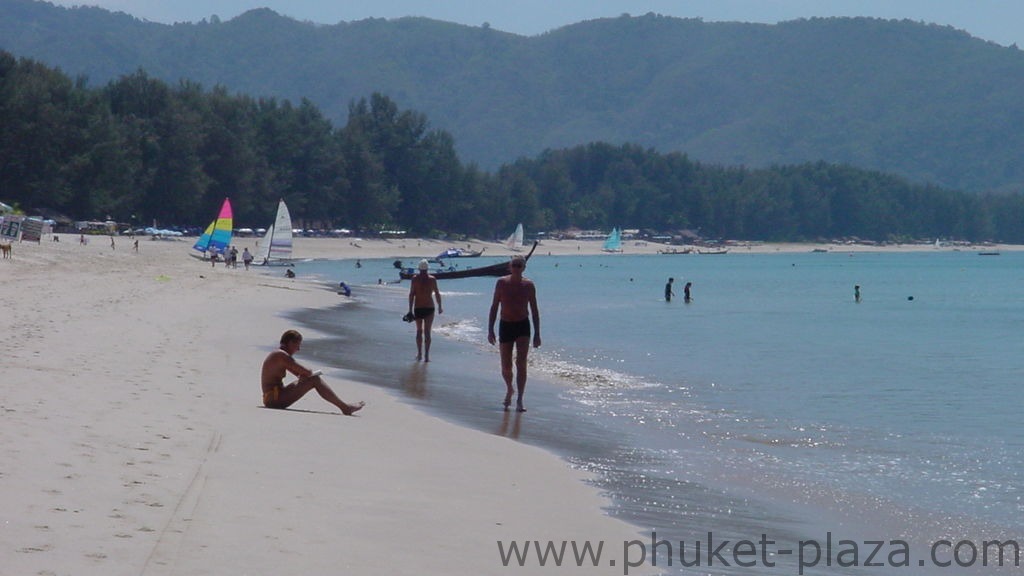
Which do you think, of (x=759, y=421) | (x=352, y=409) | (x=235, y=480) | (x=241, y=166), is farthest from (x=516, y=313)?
(x=241, y=166)

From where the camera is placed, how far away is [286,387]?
12.8 m

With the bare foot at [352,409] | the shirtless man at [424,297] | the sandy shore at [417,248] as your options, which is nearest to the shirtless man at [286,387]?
the bare foot at [352,409]

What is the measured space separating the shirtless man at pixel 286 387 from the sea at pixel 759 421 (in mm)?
1686

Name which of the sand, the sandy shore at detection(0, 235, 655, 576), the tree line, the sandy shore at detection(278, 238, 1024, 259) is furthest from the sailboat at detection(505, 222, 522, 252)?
the sandy shore at detection(0, 235, 655, 576)

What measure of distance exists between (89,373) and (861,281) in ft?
258

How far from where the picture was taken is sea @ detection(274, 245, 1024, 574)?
30.2ft

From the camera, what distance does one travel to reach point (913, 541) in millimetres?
9305

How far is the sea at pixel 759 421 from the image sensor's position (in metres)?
9.22

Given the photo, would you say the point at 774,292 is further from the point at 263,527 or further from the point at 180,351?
the point at 263,527

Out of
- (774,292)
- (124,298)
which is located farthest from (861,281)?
(124,298)

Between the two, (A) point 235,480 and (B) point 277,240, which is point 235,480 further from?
(B) point 277,240

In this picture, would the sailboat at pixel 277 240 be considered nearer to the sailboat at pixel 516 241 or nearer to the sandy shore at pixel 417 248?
the sandy shore at pixel 417 248

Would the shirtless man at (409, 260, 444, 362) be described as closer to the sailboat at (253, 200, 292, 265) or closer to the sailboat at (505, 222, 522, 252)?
the sailboat at (253, 200, 292, 265)

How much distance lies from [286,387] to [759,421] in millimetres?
6322
